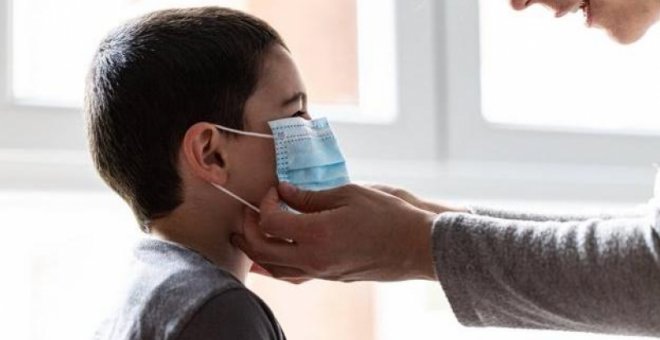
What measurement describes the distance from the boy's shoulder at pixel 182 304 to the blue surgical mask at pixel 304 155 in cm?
15

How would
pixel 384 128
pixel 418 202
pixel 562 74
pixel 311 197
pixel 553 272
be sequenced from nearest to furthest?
pixel 553 272 → pixel 311 197 → pixel 418 202 → pixel 384 128 → pixel 562 74

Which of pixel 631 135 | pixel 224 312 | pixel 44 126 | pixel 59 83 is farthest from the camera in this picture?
pixel 631 135

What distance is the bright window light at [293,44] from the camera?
167 centimetres

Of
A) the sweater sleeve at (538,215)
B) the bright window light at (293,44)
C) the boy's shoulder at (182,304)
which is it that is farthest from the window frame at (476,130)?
the boy's shoulder at (182,304)

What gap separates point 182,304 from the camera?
3.87 feet

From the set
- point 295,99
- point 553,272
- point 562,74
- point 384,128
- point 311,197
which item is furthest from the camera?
point 562,74

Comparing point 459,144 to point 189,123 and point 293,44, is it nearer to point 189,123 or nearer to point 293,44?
point 293,44

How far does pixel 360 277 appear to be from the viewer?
128cm

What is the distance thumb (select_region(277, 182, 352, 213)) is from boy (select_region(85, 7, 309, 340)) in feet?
0.21

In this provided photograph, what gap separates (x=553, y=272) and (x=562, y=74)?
1.02m

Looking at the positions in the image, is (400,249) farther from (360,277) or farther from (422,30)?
(422,30)

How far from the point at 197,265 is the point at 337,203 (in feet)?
0.56

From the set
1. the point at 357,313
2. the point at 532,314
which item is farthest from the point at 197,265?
the point at 357,313

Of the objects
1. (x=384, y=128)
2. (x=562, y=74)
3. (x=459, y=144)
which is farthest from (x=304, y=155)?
(x=562, y=74)
